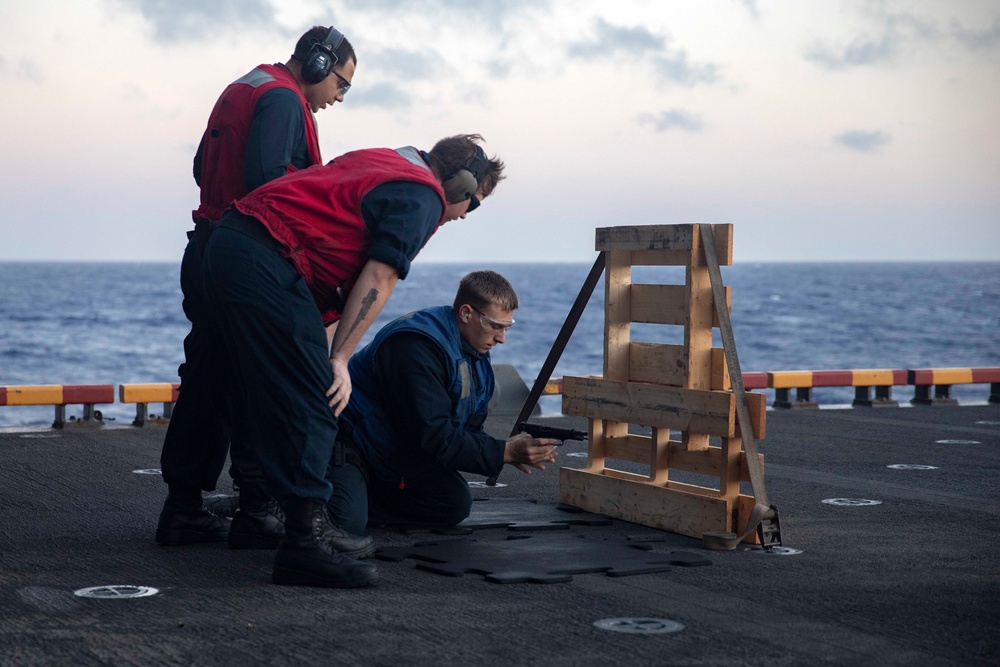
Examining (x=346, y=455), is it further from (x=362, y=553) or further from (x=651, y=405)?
(x=651, y=405)

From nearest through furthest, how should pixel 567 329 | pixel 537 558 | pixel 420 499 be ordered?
1. pixel 537 558
2. pixel 420 499
3. pixel 567 329

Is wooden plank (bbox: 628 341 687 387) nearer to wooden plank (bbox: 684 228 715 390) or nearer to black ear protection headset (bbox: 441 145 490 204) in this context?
wooden plank (bbox: 684 228 715 390)

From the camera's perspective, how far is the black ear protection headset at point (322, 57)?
488 cm

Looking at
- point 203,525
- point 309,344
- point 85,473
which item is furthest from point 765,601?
point 85,473

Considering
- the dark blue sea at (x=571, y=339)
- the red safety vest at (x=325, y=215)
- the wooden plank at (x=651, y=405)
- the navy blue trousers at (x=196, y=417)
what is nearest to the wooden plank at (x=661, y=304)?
the wooden plank at (x=651, y=405)

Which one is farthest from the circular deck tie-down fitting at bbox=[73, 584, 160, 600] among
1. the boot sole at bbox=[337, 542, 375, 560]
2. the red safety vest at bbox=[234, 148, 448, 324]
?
the red safety vest at bbox=[234, 148, 448, 324]

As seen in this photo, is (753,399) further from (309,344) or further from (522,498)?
(309,344)

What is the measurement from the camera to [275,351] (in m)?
3.99

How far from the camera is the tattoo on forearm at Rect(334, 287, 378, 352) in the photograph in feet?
13.2

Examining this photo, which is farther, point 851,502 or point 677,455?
point 851,502

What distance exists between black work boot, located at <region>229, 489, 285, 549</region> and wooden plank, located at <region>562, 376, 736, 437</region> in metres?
1.86

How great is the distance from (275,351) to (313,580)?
81cm

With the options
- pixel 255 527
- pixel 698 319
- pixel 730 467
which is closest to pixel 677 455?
pixel 730 467

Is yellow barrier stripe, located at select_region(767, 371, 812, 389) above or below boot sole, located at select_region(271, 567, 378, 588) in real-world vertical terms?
above
